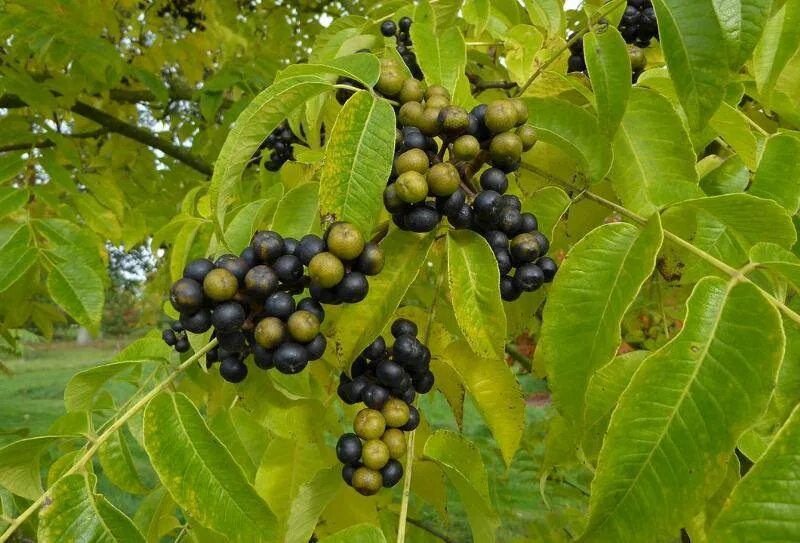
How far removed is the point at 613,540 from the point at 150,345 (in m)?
1.37

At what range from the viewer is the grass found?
3459mm

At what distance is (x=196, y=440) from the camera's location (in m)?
1.29

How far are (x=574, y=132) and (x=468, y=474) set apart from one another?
86cm

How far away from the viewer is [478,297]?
1.34 meters

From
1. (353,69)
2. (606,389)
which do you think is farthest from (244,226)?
(606,389)

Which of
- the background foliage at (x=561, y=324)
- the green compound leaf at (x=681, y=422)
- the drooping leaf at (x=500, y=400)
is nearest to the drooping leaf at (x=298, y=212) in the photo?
the background foliage at (x=561, y=324)

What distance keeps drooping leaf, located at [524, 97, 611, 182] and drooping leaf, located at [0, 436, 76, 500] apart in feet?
4.47

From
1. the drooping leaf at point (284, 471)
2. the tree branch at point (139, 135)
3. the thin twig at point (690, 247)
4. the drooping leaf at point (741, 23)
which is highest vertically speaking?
the drooping leaf at point (741, 23)

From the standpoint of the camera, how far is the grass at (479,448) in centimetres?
346

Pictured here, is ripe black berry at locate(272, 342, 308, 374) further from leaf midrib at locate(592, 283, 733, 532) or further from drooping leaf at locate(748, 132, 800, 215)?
drooping leaf at locate(748, 132, 800, 215)

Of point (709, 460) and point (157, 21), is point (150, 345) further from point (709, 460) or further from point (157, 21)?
point (157, 21)

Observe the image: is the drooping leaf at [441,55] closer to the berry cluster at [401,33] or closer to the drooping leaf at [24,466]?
the berry cluster at [401,33]

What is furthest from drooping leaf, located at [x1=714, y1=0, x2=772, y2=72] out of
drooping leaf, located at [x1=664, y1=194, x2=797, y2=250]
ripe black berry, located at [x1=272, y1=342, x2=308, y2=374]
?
ripe black berry, located at [x1=272, y1=342, x2=308, y2=374]

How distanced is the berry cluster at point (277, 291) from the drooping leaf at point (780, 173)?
2.95ft
